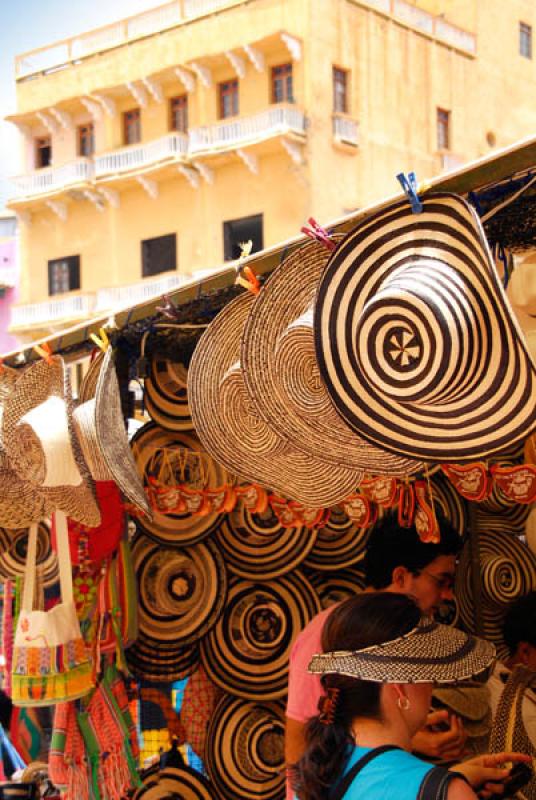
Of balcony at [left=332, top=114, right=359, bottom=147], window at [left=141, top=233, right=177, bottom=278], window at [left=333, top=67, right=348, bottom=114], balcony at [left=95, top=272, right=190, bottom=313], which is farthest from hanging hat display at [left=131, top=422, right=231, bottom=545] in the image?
window at [left=333, top=67, right=348, bottom=114]

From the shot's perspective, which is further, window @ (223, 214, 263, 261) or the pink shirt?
window @ (223, 214, 263, 261)

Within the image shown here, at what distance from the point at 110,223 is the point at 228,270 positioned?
14.2 m

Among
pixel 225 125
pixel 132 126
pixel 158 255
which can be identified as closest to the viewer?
pixel 225 125

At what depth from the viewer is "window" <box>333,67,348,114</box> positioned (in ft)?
51.0

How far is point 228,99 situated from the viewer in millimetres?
15766

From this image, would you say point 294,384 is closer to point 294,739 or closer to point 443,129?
point 294,739

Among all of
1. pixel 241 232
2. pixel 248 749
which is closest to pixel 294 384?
pixel 248 749

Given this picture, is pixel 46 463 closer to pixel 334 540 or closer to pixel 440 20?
pixel 334 540

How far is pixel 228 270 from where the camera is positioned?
279cm

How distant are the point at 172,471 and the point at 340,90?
13.1 m

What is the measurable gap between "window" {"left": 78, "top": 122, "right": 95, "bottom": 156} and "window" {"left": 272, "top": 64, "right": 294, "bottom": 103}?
325cm

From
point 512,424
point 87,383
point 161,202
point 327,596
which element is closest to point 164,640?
point 327,596

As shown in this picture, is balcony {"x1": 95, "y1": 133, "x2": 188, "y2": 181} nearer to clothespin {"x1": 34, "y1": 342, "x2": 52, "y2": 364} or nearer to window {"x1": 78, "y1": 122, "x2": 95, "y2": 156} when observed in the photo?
window {"x1": 78, "y1": 122, "x2": 95, "y2": 156}

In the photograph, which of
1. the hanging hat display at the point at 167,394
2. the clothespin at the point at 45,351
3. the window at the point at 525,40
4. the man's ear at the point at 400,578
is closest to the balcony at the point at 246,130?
the window at the point at 525,40
